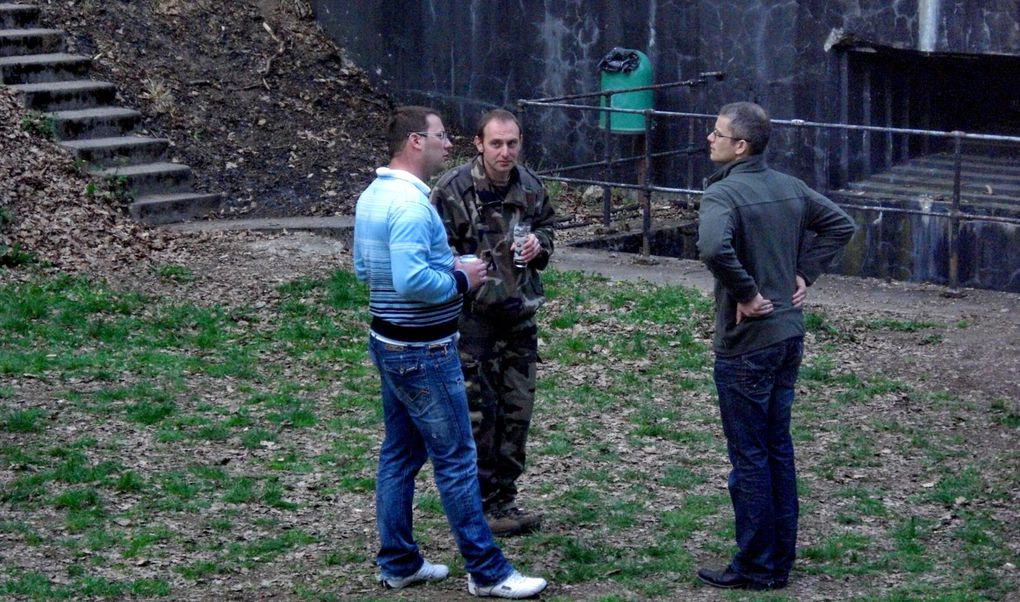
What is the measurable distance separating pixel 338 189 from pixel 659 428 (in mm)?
7156

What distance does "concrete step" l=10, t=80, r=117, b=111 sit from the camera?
44.3 ft

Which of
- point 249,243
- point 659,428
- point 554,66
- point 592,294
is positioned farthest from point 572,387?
point 554,66

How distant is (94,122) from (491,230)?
8587 millimetres

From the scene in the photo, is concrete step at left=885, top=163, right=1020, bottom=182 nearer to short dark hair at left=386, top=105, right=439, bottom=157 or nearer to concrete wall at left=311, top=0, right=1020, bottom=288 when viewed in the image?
concrete wall at left=311, top=0, right=1020, bottom=288

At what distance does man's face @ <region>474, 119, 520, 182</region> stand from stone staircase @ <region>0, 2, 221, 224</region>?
24.9 ft

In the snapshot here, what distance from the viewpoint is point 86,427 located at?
25.8 feet

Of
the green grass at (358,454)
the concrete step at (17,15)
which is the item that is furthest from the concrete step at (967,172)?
the concrete step at (17,15)

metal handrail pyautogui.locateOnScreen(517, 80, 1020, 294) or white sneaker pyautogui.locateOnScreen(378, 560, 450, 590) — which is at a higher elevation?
metal handrail pyautogui.locateOnScreen(517, 80, 1020, 294)

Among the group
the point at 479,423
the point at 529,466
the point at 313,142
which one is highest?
the point at 313,142

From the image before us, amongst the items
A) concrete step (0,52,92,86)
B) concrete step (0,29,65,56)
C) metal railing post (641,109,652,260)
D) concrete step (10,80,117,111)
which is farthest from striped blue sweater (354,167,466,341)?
concrete step (0,29,65,56)

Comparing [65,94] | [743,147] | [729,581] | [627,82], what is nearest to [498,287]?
[743,147]

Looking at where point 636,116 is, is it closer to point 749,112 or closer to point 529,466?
point 529,466

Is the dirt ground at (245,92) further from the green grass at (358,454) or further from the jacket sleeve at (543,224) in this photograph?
the jacket sleeve at (543,224)

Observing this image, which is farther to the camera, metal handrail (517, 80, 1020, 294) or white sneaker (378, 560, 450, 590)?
metal handrail (517, 80, 1020, 294)
